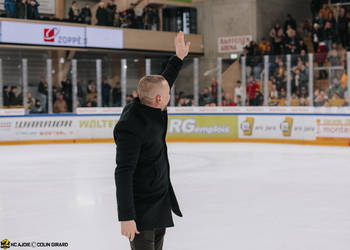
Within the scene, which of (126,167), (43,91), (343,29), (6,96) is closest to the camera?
(126,167)

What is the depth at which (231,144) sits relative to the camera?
16.1 m

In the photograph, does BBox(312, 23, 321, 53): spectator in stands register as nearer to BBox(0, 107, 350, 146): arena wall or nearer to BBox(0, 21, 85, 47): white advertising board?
BBox(0, 107, 350, 146): arena wall

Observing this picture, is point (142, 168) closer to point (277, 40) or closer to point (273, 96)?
point (273, 96)

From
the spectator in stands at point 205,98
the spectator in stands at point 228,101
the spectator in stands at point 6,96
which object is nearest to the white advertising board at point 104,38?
the spectator in stands at point 6,96

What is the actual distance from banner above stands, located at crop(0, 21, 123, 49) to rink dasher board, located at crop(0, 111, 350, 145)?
4.14 metres

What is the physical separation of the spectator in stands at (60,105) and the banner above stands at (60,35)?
166 inches

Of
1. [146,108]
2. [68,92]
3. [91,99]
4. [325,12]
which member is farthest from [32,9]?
[146,108]

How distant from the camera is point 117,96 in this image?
1688 cm

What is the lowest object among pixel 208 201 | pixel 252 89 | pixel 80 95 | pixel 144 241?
pixel 208 201

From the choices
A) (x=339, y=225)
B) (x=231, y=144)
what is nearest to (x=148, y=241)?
(x=339, y=225)

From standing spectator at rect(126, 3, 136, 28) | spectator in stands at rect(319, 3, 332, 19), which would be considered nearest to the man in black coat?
spectator in stands at rect(319, 3, 332, 19)

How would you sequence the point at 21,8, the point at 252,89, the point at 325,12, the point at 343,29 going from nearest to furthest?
the point at 252,89 < the point at 343,29 < the point at 21,8 < the point at 325,12

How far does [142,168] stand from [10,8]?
59.5 ft

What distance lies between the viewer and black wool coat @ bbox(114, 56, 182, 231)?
268 cm
